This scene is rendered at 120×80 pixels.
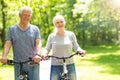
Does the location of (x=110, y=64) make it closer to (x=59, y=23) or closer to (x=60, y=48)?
(x=60, y=48)

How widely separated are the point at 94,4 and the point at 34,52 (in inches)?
799

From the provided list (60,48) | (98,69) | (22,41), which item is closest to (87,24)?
(98,69)

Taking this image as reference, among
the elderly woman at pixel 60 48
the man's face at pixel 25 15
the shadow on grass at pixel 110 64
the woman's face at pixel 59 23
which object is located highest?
the man's face at pixel 25 15

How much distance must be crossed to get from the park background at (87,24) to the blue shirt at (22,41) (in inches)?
94.6

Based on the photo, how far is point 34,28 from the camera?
659cm

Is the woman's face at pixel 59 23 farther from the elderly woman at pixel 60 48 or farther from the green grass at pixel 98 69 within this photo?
the green grass at pixel 98 69

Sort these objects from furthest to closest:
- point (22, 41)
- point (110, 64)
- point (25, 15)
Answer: point (110, 64) < point (22, 41) < point (25, 15)

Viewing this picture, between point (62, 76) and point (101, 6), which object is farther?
point (101, 6)

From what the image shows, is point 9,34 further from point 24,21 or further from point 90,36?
point 90,36

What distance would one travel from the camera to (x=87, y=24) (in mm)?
41625

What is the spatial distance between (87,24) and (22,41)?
116 feet

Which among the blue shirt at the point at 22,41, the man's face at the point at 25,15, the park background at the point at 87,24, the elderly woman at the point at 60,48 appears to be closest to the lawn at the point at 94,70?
the park background at the point at 87,24

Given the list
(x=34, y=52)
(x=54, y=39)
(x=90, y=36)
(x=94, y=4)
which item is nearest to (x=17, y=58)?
(x=34, y=52)

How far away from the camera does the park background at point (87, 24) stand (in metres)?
18.2
